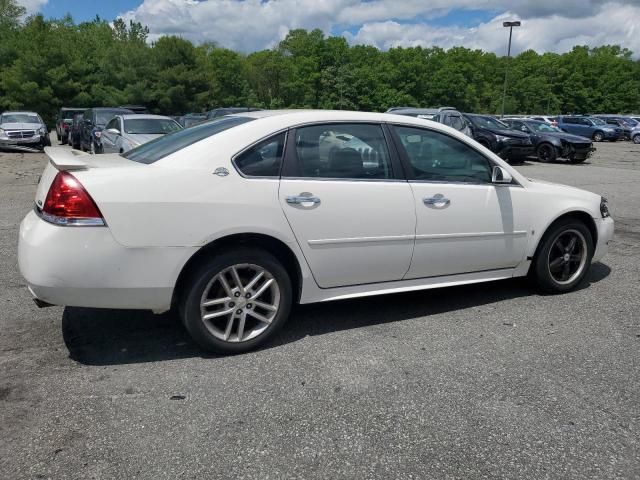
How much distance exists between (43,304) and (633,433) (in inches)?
133

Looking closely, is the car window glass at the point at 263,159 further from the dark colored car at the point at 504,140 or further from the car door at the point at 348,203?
the dark colored car at the point at 504,140

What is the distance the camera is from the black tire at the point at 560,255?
15.5ft

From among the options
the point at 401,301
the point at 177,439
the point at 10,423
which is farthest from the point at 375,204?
the point at 10,423

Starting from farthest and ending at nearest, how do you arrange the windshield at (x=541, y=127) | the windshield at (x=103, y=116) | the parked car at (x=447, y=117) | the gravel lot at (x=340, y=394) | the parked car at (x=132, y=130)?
the windshield at (x=541, y=127) < the parked car at (x=447, y=117) < the windshield at (x=103, y=116) < the parked car at (x=132, y=130) < the gravel lot at (x=340, y=394)

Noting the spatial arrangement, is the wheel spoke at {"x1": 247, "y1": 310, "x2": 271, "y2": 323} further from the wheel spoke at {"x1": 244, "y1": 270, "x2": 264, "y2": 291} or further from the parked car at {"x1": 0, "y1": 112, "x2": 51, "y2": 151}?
the parked car at {"x1": 0, "y1": 112, "x2": 51, "y2": 151}

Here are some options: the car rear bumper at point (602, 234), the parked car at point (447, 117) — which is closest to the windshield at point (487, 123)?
the parked car at point (447, 117)

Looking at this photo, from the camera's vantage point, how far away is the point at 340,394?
10.2 feet

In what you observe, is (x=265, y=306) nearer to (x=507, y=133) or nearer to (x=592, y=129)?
(x=507, y=133)

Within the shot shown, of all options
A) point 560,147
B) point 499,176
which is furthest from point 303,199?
point 560,147

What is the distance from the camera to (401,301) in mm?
4707

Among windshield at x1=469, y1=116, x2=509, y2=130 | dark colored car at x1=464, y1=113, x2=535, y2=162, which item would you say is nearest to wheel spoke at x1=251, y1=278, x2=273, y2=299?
dark colored car at x1=464, y1=113, x2=535, y2=162

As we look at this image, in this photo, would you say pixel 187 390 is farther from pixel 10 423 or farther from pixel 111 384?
pixel 10 423

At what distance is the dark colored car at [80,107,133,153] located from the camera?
50.4 feet

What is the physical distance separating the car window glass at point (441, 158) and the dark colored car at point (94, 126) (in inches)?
486
